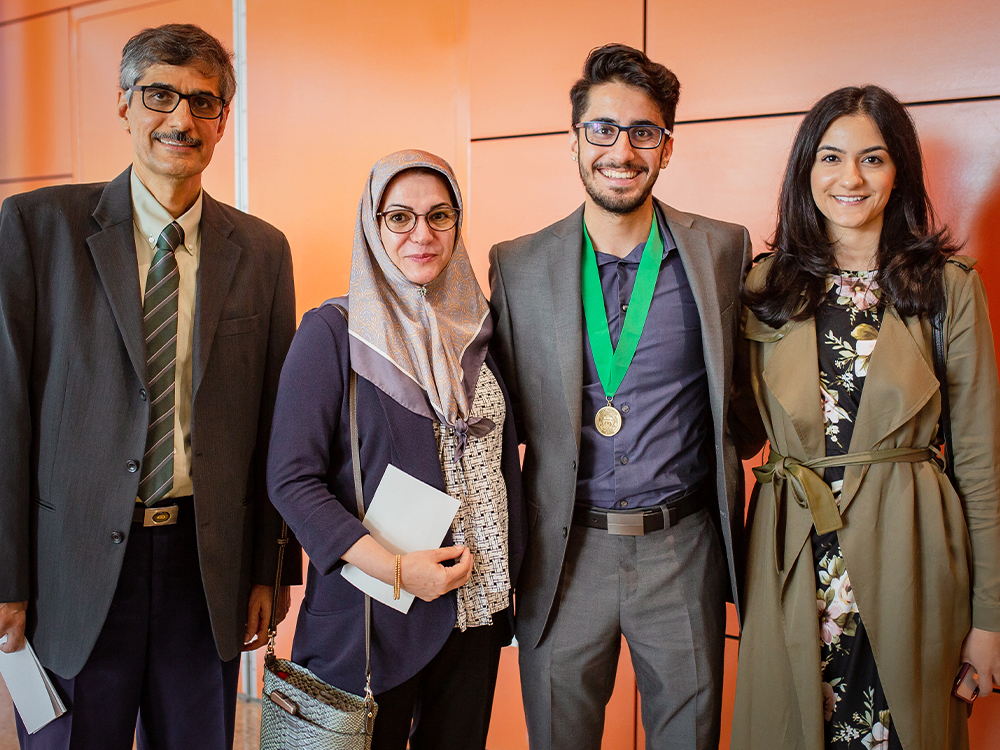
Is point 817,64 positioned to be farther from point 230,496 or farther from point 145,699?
point 145,699

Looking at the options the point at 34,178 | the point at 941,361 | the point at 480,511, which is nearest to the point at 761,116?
the point at 941,361

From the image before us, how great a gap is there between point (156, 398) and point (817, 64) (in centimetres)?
220

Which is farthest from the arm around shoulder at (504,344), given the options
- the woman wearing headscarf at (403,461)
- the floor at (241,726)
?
the floor at (241,726)

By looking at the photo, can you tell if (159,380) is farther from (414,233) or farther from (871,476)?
(871,476)

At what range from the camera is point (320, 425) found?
5.55 ft

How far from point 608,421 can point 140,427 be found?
1152 millimetres

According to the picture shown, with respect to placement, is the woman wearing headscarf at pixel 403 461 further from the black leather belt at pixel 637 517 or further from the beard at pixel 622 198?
the beard at pixel 622 198

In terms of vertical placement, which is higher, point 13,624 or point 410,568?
point 410,568

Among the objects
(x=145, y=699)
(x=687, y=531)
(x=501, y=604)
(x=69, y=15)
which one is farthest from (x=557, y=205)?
(x=69, y=15)

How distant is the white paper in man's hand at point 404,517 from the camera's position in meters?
1.70


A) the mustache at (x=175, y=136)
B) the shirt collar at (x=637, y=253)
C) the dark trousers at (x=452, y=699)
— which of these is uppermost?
the mustache at (x=175, y=136)

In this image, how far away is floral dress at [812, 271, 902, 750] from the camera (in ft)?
6.11

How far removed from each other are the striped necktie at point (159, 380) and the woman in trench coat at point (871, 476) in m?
1.50

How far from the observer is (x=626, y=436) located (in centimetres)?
201
